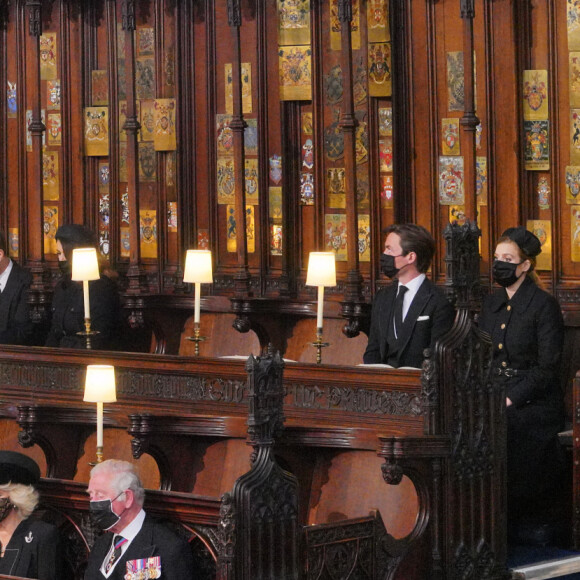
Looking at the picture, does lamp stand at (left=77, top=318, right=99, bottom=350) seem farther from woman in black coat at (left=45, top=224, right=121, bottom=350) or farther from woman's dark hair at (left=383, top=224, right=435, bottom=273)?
woman's dark hair at (left=383, top=224, right=435, bottom=273)

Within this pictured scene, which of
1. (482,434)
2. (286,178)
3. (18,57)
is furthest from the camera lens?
(18,57)

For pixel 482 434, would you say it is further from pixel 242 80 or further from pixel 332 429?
pixel 242 80

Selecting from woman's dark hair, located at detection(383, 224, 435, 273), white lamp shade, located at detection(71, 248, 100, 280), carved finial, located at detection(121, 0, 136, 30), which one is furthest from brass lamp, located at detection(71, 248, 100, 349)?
carved finial, located at detection(121, 0, 136, 30)

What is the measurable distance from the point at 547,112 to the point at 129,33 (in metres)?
2.99

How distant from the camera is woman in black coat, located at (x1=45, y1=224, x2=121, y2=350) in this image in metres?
9.14

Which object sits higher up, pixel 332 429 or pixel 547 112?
pixel 547 112

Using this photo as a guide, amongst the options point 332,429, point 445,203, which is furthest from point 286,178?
point 332,429

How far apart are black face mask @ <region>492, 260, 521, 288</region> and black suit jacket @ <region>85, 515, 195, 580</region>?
252 cm

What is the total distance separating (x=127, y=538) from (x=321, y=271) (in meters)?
2.84

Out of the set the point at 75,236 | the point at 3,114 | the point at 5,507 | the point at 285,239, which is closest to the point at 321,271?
the point at 285,239

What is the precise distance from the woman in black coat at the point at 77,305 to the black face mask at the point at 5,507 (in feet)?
9.96

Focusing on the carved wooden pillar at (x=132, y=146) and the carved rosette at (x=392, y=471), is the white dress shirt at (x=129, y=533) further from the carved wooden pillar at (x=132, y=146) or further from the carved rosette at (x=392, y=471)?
the carved wooden pillar at (x=132, y=146)

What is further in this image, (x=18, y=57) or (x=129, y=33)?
(x=18, y=57)

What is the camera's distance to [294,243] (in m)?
9.88
